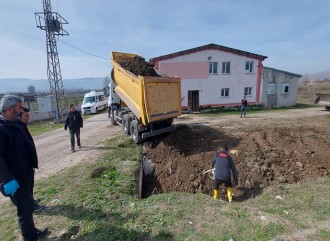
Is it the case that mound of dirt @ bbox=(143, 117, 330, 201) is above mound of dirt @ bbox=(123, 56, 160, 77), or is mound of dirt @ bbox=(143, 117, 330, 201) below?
below

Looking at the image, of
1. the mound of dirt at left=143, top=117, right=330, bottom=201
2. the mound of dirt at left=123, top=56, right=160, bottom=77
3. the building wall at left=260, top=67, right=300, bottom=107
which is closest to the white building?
the building wall at left=260, top=67, right=300, bottom=107

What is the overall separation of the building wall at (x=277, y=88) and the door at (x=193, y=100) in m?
7.66

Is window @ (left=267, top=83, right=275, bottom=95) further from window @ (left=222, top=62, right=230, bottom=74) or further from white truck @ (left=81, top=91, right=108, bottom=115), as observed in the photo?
white truck @ (left=81, top=91, right=108, bottom=115)

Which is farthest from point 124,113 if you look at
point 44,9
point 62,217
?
point 44,9

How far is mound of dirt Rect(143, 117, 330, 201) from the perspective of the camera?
5.97 m

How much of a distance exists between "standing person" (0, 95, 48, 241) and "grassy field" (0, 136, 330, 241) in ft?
2.44

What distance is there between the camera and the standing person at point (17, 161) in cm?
284

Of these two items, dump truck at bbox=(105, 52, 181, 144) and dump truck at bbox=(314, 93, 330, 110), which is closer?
dump truck at bbox=(105, 52, 181, 144)

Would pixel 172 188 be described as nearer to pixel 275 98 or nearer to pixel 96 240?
pixel 96 240

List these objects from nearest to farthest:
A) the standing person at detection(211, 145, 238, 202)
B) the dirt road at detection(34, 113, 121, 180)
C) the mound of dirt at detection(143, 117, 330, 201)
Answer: the standing person at detection(211, 145, 238, 202) → the mound of dirt at detection(143, 117, 330, 201) → the dirt road at detection(34, 113, 121, 180)

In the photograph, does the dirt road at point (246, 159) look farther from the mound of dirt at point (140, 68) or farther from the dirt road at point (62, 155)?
the mound of dirt at point (140, 68)

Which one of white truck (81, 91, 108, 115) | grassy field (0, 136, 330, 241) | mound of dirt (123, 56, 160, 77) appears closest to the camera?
grassy field (0, 136, 330, 241)

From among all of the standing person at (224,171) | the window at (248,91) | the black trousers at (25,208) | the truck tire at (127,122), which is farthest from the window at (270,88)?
the black trousers at (25,208)

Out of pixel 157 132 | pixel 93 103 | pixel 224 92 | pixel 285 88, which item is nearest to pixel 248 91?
pixel 224 92
